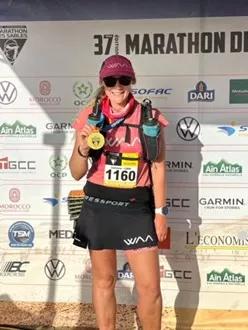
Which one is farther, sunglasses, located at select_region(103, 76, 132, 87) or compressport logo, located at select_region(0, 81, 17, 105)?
compressport logo, located at select_region(0, 81, 17, 105)

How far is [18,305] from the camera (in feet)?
14.3

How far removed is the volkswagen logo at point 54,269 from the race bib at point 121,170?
4.34 feet

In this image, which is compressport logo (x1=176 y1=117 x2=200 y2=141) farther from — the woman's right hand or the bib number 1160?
the woman's right hand

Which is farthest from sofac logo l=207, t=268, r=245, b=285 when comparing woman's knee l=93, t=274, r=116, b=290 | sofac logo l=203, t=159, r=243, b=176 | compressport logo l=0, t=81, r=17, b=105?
compressport logo l=0, t=81, r=17, b=105

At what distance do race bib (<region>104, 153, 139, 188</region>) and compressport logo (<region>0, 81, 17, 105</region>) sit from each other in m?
1.30

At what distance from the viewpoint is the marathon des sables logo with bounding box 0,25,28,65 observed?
4.11 meters

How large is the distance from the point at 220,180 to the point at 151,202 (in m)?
0.96

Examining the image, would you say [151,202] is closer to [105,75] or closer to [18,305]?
[105,75]

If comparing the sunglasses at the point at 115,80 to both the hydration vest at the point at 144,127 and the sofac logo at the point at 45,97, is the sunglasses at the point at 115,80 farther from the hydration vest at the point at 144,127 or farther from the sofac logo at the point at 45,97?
the sofac logo at the point at 45,97

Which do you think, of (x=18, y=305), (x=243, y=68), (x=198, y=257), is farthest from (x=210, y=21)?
(x=18, y=305)

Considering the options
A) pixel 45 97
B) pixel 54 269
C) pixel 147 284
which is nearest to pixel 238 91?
pixel 45 97

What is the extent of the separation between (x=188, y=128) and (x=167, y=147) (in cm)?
21

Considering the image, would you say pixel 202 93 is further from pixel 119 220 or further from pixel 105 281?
pixel 105 281

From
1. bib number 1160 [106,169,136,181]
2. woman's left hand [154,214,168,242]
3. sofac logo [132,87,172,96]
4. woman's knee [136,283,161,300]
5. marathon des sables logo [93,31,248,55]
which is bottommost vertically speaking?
woman's knee [136,283,161,300]
